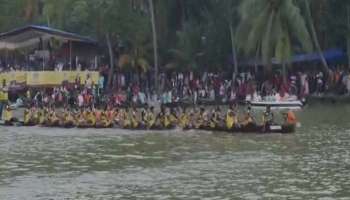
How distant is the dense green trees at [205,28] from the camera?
47875 mm

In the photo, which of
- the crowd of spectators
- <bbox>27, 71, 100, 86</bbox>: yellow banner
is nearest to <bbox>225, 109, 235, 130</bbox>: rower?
the crowd of spectators

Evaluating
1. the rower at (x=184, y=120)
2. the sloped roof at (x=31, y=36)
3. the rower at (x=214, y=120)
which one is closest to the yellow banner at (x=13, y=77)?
the sloped roof at (x=31, y=36)

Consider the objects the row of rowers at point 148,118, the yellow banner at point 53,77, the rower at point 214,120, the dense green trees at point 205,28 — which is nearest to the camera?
the row of rowers at point 148,118

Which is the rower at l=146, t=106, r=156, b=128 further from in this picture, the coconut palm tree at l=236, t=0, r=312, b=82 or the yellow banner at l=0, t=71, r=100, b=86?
the yellow banner at l=0, t=71, r=100, b=86

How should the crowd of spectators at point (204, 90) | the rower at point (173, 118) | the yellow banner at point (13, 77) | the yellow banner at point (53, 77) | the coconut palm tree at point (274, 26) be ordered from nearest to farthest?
the rower at point (173, 118), the coconut palm tree at point (274, 26), the crowd of spectators at point (204, 90), the yellow banner at point (53, 77), the yellow banner at point (13, 77)

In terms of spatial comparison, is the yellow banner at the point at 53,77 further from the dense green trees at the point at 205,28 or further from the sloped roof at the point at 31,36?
the dense green trees at the point at 205,28

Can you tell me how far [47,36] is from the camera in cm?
5647

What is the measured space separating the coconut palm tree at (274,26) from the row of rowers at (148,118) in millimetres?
10893

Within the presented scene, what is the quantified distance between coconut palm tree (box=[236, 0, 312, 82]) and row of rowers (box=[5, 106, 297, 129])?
10.9 m

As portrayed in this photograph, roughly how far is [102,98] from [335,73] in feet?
43.8

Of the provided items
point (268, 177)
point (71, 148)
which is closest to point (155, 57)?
point (71, 148)

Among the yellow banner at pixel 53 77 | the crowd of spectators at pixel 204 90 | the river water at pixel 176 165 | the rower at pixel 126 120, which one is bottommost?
the river water at pixel 176 165

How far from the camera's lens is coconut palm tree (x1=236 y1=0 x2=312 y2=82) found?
1854 inches

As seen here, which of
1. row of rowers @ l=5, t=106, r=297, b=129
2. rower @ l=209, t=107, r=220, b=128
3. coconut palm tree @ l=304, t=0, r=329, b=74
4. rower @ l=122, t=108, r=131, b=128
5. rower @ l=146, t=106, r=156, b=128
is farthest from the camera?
coconut palm tree @ l=304, t=0, r=329, b=74
